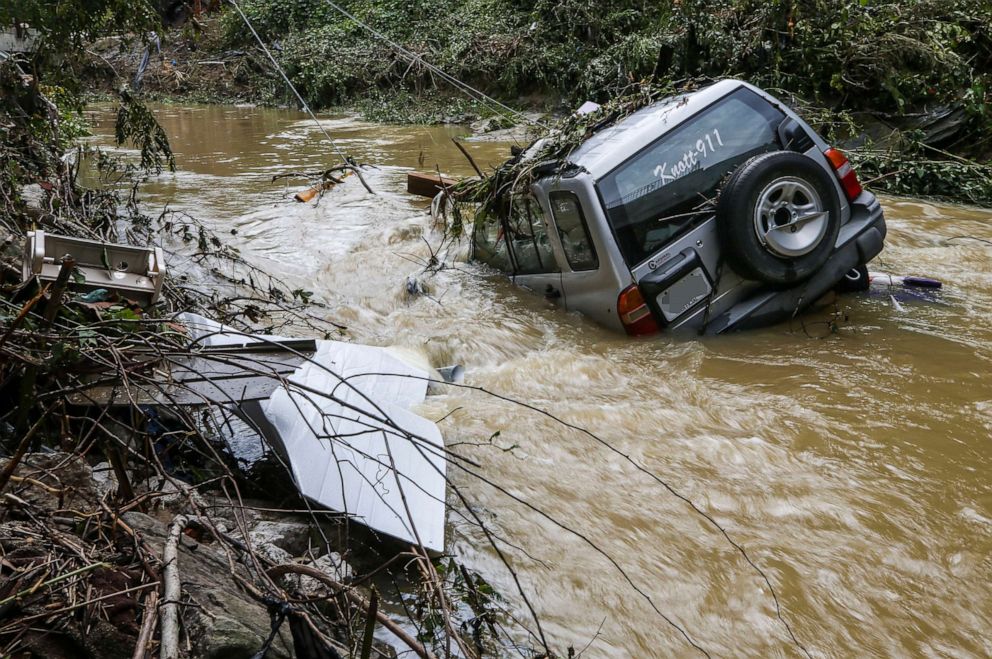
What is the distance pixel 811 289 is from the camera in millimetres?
5996

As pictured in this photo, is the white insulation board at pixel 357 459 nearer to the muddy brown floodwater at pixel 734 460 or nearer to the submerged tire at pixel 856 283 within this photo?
the muddy brown floodwater at pixel 734 460

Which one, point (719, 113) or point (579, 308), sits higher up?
point (719, 113)

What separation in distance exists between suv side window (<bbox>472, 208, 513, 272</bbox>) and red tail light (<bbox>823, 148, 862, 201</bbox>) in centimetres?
249

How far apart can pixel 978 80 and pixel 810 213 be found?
680 centimetres

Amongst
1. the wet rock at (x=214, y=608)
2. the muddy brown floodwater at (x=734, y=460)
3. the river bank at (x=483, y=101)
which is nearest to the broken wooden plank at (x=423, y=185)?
the muddy brown floodwater at (x=734, y=460)

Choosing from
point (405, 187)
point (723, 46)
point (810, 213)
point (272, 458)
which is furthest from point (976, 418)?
point (723, 46)

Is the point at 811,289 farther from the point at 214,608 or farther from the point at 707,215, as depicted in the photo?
the point at 214,608

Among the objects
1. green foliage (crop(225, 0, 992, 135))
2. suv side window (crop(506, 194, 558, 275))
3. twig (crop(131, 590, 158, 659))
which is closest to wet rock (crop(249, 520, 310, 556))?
twig (crop(131, 590, 158, 659))

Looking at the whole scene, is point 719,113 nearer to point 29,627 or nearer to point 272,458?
point 272,458

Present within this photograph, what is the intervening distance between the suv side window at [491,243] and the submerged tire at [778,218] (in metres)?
2.01

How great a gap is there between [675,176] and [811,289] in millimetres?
1261

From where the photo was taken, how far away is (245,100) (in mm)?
26328

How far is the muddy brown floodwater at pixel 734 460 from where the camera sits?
135 inches

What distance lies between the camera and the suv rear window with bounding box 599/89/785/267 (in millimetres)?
5672
